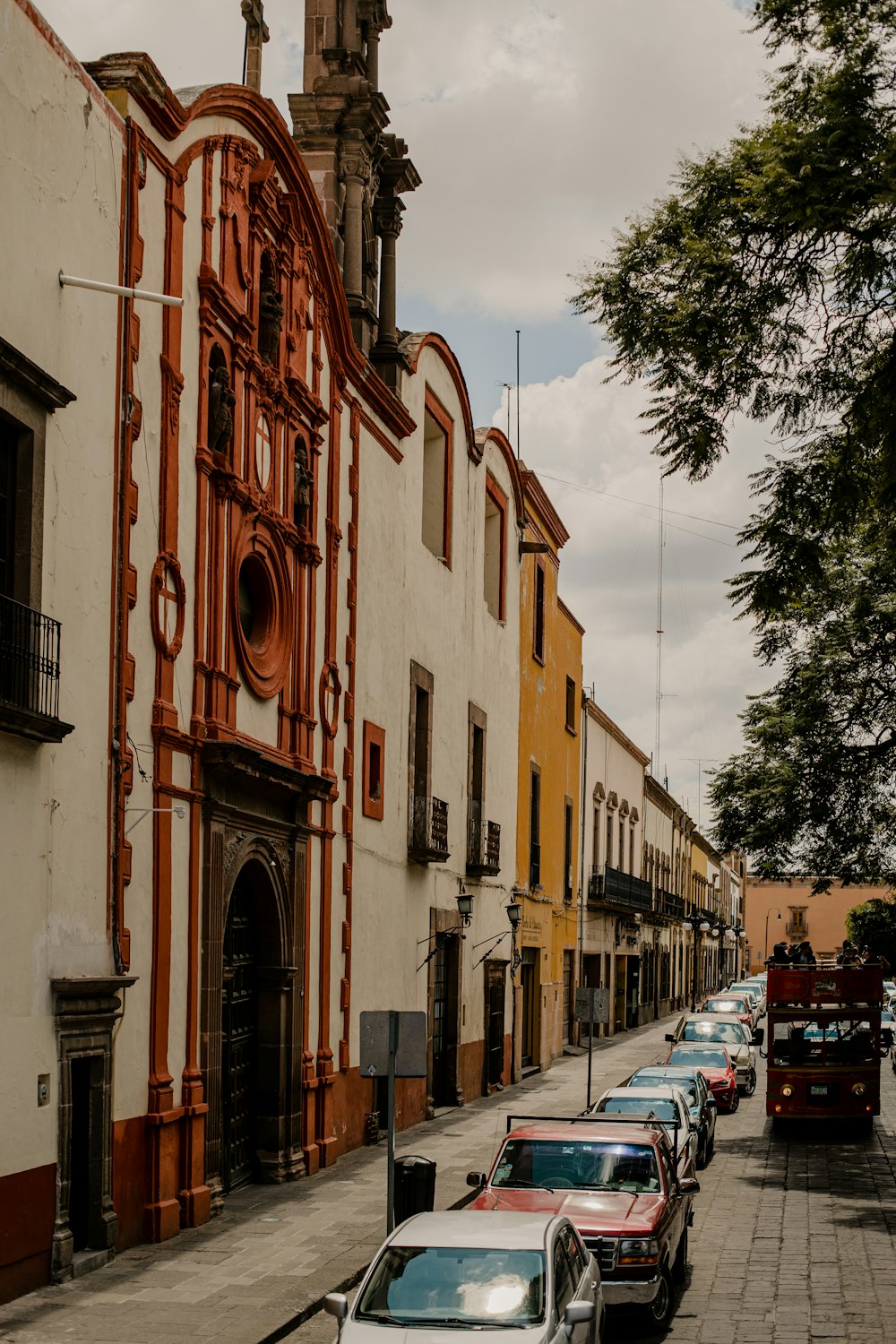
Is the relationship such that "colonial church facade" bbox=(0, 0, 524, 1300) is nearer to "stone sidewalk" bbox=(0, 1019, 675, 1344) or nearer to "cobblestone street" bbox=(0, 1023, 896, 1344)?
"stone sidewalk" bbox=(0, 1019, 675, 1344)

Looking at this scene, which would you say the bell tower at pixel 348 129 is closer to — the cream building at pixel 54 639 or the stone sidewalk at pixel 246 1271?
the cream building at pixel 54 639

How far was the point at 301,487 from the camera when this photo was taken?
2148 centimetres

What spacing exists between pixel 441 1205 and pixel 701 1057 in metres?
15.3

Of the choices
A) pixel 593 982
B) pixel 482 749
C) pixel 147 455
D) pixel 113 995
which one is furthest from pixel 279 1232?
pixel 593 982

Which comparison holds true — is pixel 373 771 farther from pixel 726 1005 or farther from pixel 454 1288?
pixel 726 1005

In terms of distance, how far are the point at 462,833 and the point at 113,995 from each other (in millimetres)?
17175

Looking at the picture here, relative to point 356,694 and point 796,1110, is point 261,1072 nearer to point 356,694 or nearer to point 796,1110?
point 356,694

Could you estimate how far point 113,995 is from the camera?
15.0 m

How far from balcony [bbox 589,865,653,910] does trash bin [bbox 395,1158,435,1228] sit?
33.1 metres

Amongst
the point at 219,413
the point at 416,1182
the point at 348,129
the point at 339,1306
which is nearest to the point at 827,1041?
the point at 416,1182

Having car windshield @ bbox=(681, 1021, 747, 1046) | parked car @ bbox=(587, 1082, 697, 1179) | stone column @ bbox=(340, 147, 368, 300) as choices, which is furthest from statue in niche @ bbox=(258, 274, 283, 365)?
car windshield @ bbox=(681, 1021, 747, 1046)

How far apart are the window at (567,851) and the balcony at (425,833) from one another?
15.2m

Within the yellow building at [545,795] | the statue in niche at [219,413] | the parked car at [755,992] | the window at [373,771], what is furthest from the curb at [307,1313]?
the parked car at [755,992]

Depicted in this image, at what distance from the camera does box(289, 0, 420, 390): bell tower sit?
25.9m
